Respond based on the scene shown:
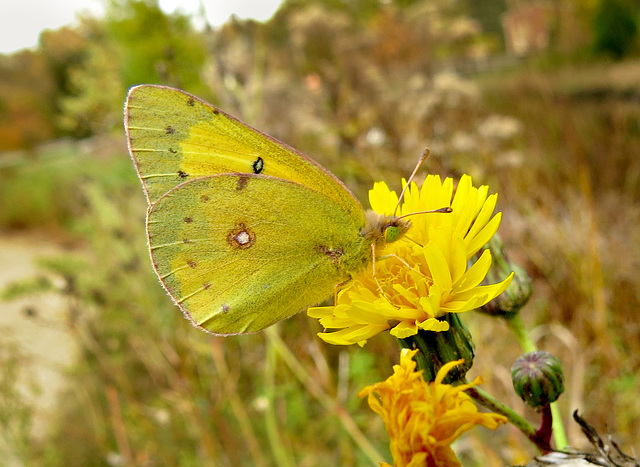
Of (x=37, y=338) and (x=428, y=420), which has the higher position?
(x=428, y=420)

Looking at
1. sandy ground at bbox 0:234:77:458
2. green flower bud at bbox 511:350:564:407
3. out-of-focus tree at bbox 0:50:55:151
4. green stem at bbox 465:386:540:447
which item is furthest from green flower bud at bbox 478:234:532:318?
out-of-focus tree at bbox 0:50:55:151

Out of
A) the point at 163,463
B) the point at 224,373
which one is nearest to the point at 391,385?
the point at 224,373

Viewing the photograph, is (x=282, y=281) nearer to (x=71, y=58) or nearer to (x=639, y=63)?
(x=639, y=63)

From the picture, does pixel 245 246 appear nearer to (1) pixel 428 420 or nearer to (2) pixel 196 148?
(2) pixel 196 148

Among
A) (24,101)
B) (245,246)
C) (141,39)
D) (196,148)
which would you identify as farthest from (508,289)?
(24,101)

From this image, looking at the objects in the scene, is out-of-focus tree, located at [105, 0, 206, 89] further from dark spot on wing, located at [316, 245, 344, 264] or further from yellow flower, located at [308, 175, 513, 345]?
yellow flower, located at [308, 175, 513, 345]
